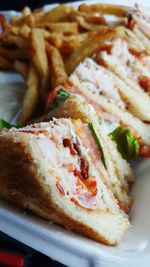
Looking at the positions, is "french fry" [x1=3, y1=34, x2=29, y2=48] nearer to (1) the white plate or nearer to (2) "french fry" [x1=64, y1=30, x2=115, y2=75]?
(2) "french fry" [x1=64, y1=30, x2=115, y2=75]

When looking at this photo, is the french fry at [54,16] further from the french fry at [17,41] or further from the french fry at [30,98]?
the french fry at [30,98]

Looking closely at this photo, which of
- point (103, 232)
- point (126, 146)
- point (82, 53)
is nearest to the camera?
point (103, 232)

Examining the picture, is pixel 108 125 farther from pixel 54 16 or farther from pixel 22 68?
pixel 54 16

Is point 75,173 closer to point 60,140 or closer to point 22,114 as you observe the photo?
point 60,140

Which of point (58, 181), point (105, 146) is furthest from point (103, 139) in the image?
point (58, 181)

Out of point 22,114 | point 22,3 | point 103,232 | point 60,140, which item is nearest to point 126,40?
point 22,114

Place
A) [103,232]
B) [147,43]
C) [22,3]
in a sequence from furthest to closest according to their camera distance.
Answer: [22,3] < [147,43] < [103,232]
